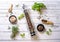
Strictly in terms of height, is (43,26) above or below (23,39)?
above

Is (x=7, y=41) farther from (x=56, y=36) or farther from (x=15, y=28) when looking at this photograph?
(x=56, y=36)

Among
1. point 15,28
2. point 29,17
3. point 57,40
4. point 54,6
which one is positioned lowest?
point 57,40

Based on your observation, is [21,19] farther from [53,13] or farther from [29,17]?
[53,13]

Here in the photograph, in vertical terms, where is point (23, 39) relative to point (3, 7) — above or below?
below

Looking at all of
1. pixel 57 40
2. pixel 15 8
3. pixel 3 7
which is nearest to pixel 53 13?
pixel 57 40

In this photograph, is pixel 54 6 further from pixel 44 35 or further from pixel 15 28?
pixel 15 28

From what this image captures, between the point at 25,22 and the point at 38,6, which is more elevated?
the point at 38,6

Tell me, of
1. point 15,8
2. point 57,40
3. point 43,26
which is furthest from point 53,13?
point 15,8

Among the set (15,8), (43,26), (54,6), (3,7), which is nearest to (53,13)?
(54,6)
